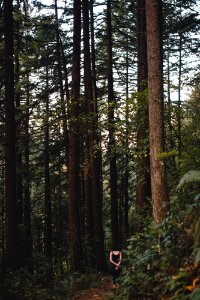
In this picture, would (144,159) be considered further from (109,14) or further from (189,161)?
(109,14)

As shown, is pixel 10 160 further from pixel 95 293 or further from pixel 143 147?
pixel 95 293

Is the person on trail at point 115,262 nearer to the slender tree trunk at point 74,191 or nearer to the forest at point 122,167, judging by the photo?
the forest at point 122,167

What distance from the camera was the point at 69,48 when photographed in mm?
22000

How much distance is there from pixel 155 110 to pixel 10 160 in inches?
275

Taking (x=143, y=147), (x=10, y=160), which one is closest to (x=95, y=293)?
(x=143, y=147)

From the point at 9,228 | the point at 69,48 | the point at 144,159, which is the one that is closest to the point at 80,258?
the point at 9,228

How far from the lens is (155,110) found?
8.88 m

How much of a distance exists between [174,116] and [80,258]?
6708mm

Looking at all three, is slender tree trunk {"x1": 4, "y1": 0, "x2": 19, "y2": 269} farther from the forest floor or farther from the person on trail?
the person on trail

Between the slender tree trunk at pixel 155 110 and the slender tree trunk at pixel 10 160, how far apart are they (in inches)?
267

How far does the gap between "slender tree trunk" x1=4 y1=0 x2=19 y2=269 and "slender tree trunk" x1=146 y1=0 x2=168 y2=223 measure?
6793 millimetres

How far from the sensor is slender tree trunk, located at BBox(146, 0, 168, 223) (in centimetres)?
866

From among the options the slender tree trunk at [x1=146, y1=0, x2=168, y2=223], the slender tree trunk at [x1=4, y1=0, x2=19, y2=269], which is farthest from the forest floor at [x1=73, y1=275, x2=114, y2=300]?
the slender tree trunk at [x1=146, y1=0, x2=168, y2=223]

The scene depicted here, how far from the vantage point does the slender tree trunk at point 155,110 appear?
866 cm
